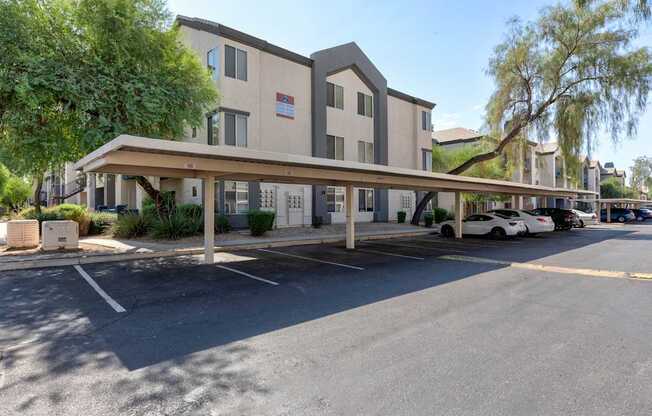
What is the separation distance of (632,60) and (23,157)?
1179 inches

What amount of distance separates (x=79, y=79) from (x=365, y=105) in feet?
63.1


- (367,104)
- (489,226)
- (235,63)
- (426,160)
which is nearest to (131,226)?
(235,63)

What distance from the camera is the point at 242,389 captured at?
3.43 metres

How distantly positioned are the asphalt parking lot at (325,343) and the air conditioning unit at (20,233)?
4525 millimetres

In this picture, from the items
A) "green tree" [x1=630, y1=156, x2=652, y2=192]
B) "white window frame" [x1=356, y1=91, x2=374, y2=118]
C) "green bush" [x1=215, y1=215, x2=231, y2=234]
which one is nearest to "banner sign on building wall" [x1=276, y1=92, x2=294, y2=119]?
"white window frame" [x1=356, y1=91, x2=374, y2=118]

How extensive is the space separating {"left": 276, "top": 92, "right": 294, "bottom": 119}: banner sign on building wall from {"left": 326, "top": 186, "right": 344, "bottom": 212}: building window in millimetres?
5509

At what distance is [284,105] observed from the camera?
21250mm

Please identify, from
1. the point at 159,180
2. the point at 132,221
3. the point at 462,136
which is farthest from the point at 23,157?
the point at 462,136

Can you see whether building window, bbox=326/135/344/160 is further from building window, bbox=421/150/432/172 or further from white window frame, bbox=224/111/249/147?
building window, bbox=421/150/432/172

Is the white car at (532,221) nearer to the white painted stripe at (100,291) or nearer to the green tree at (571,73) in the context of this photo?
the green tree at (571,73)

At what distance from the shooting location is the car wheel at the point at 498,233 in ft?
58.7

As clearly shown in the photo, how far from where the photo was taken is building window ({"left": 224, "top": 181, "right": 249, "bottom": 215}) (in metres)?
18.9

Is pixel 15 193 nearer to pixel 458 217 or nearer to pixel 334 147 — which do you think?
pixel 334 147

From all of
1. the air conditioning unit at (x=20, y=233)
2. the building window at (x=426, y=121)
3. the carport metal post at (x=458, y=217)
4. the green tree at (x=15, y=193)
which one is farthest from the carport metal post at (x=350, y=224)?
the green tree at (x=15, y=193)
